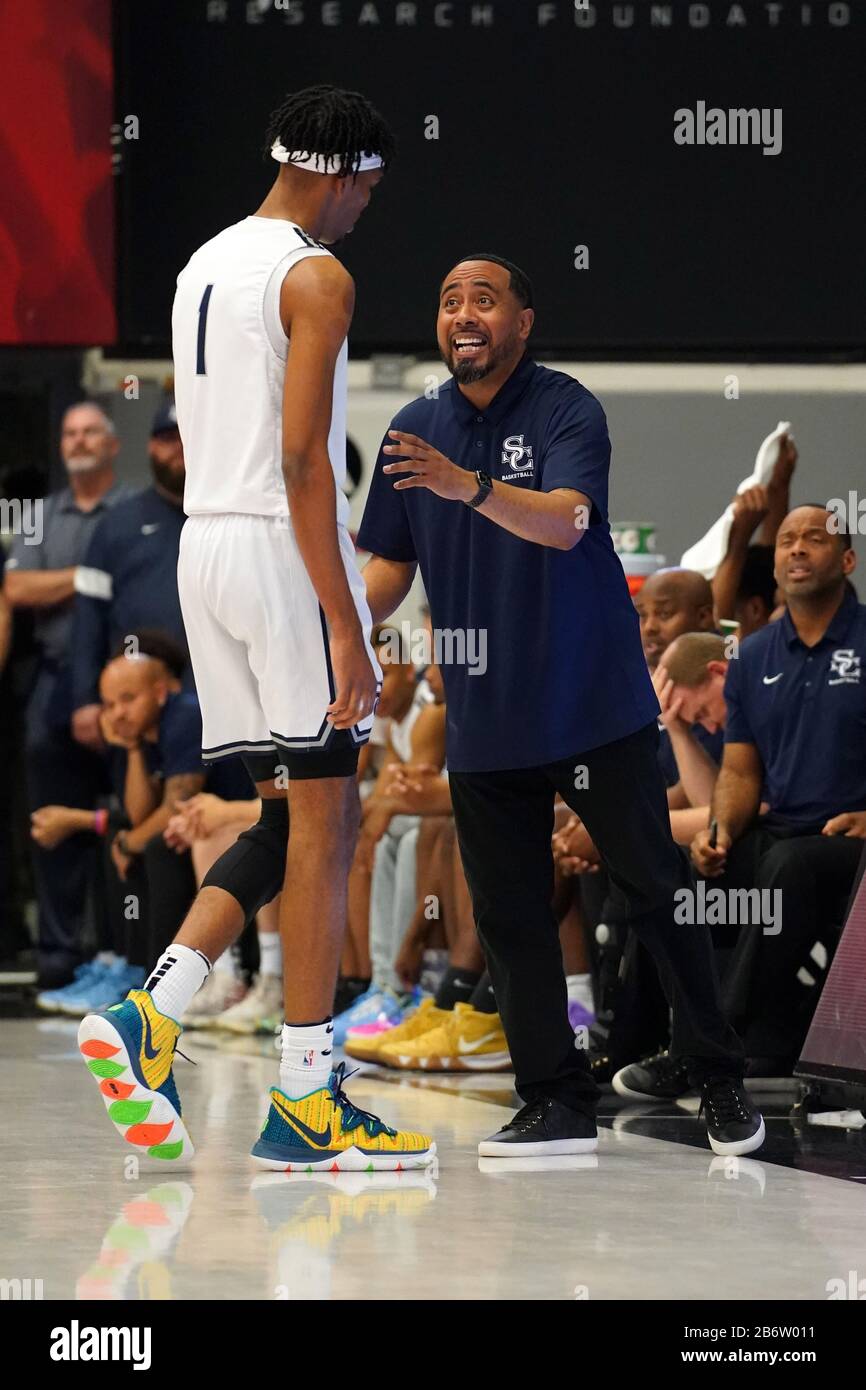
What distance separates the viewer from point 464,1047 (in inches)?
204

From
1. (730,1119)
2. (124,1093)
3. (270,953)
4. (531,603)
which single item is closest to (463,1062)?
(270,953)

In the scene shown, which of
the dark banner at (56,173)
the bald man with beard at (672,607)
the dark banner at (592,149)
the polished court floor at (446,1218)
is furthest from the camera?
the dark banner at (56,173)

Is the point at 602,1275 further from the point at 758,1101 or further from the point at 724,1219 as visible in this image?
the point at 758,1101

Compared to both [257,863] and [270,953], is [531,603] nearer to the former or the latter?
[257,863]

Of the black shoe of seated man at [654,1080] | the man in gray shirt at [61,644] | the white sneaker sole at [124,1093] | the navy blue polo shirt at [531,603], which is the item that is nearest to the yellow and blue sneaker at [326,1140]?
the white sneaker sole at [124,1093]

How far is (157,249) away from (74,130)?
1.74 feet

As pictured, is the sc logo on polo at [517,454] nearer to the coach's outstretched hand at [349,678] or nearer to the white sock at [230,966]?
the coach's outstretched hand at [349,678]

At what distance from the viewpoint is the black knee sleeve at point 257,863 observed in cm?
359

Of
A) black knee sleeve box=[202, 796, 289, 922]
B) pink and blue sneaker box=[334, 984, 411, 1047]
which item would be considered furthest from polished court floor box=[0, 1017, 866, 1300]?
pink and blue sneaker box=[334, 984, 411, 1047]

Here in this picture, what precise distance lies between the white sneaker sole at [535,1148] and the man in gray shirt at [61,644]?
12.5ft

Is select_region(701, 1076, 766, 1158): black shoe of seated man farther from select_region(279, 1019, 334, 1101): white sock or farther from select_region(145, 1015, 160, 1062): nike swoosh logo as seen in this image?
select_region(145, 1015, 160, 1062): nike swoosh logo

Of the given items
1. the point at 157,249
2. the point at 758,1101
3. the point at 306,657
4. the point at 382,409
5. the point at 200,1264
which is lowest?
the point at 758,1101
